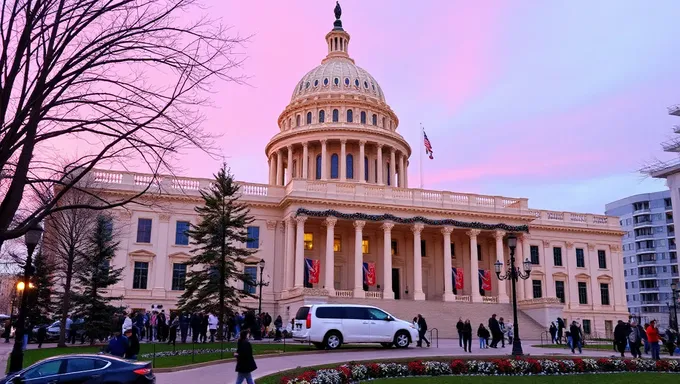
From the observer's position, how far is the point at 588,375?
20.2 metres

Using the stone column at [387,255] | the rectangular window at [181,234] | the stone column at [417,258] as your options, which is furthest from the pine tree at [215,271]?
the stone column at [417,258]

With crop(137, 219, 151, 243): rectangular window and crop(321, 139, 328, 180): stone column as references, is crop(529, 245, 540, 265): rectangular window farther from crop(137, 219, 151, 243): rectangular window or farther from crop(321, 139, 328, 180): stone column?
crop(137, 219, 151, 243): rectangular window

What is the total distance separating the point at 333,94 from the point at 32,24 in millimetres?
67246

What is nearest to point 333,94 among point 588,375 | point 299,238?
point 299,238

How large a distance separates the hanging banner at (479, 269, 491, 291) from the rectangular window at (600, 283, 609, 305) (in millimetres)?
15234

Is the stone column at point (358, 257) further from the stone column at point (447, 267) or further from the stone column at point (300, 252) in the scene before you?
the stone column at point (447, 267)

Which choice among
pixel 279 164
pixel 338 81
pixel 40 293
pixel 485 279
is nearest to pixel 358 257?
pixel 485 279

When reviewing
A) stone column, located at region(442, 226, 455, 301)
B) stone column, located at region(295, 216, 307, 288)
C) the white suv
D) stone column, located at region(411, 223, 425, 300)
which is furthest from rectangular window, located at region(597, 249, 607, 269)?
the white suv

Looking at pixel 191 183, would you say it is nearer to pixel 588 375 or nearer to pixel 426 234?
pixel 426 234

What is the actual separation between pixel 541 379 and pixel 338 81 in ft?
212

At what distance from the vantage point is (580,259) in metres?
62.8

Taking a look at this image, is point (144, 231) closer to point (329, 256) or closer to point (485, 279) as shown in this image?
point (329, 256)

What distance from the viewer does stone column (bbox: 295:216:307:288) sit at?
49.2 meters

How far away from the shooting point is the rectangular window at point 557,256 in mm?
61494
